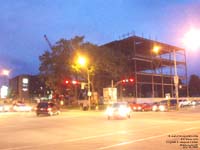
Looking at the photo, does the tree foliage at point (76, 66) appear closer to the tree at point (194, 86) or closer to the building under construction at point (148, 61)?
the building under construction at point (148, 61)

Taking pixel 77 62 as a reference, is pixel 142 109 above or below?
below

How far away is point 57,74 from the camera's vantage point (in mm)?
86625

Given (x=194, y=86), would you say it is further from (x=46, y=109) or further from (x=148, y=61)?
(x=46, y=109)

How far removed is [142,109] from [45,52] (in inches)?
1514

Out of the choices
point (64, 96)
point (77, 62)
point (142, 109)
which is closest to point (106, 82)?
point (77, 62)

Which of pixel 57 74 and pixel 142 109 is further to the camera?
pixel 57 74

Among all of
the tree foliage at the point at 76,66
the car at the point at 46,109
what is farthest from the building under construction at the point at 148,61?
the car at the point at 46,109

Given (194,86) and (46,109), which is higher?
(194,86)

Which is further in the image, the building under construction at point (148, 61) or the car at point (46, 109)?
the building under construction at point (148, 61)

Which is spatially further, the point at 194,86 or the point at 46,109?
the point at 194,86

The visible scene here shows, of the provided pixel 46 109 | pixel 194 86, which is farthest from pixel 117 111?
pixel 194 86

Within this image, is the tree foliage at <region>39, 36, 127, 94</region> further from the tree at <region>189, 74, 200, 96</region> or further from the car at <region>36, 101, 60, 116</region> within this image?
the tree at <region>189, 74, 200, 96</region>

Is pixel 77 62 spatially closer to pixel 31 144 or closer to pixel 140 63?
pixel 140 63

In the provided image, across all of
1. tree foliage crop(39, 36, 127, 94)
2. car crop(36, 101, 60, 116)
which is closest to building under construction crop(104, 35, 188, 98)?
tree foliage crop(39, 36, 127, 94)
